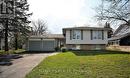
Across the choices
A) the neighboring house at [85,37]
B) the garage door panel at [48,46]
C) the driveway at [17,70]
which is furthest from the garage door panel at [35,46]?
the driveway at [17,70]

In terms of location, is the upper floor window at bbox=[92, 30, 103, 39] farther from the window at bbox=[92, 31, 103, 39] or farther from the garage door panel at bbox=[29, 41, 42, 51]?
the garage door panel at bbox=[29, 41, 42, 51]

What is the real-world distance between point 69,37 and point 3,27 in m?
12.5

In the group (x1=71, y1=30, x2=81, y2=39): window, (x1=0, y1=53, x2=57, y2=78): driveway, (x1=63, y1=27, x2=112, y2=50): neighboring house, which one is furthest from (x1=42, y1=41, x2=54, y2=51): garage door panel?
(x1=0, y1=53, x2=57, y2=78): driveway

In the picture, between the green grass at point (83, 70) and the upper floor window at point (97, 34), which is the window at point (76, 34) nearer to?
the upper floor window at point (97, 34)

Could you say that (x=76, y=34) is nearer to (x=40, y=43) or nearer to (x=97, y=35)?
(x=97, y=35)

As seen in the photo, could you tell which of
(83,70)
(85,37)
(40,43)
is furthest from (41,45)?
(83,70)

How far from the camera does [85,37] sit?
41344 mm

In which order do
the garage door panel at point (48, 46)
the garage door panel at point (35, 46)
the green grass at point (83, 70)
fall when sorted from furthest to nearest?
1. the garage door panel at point (35, 46)
2. the garage door panel at point (48, 46)
3. the green grass at point (83, 70)

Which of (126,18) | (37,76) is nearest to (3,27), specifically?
(126,18)

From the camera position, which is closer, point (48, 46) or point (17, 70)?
point (17, 70)

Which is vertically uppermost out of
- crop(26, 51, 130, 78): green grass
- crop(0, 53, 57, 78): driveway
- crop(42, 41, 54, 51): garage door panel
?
crop(42, 41, 54, 51): garage door panel

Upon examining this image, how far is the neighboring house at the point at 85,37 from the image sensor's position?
4084 cm

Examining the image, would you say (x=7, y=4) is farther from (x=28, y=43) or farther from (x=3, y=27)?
(x=28, y=43)

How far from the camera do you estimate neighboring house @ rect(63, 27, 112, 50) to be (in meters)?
40.8
